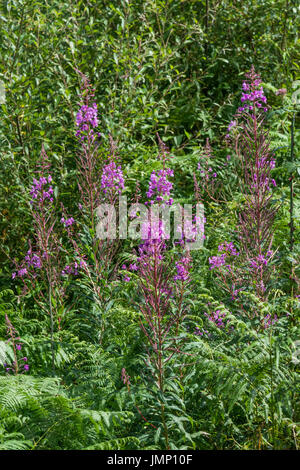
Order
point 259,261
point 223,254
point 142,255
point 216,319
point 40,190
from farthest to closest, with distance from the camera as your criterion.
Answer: point 223,254
point 40,190
point 216,319
point 259,261
point 142,255

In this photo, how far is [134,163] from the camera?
562cm

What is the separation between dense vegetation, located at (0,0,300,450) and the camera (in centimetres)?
288

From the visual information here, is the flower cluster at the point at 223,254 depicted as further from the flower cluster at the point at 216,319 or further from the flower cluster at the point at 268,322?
the flower cluster at the point at 268,322

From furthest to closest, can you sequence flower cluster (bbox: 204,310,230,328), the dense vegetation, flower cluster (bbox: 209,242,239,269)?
1. flower cluster (bbox: 209,242,239,269)
2. flower cluster (bbox: 204,310,230,328)
3. the dense vegetation

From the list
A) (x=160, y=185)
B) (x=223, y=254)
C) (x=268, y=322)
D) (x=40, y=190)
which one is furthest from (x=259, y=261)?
(x=40, y=190)

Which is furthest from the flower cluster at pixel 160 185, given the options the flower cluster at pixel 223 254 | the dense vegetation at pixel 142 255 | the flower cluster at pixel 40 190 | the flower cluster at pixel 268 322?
the flower cluster at pixel 268 322

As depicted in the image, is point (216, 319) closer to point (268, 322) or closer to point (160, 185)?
point (268, 322)

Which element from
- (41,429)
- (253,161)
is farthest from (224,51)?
(41,429)

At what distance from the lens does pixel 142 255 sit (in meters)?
3.06

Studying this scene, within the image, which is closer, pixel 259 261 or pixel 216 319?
pixel 259 261

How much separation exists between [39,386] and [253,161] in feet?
5.71

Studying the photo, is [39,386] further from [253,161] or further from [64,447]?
[253,161]

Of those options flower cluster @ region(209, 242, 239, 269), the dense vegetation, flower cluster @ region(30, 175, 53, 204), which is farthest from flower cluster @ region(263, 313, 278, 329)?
flower cluster @ region(30, 175, 53, 204)

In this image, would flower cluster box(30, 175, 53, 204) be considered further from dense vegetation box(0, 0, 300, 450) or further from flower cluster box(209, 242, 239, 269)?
flower cluster box(209, 242, 239, 269)
